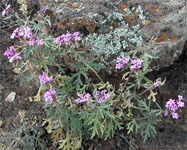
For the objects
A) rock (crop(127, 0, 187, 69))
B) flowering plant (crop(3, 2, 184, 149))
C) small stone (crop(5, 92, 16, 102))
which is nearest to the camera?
flowering plant (crop(3, 2, 184, 149))

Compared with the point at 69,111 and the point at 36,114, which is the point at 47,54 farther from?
the point at 36,114

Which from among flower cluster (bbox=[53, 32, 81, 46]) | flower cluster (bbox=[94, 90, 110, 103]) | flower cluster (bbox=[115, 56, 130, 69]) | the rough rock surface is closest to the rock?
the rough rock surface

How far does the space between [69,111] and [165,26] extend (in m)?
1.37

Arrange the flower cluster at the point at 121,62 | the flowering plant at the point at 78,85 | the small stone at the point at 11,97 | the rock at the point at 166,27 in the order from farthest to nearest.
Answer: the small stone at the point at 11,97, the rock at the point at 166,27, the flower cluster at the point at 121,62, the flowering plant at the point at 78,85

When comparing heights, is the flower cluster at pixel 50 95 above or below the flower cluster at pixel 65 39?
below

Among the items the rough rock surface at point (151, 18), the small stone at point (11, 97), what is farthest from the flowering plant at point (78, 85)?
the small stone at point (11, 97)

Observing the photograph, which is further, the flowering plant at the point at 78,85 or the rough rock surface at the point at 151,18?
the rough rock surface at the point at 151,18

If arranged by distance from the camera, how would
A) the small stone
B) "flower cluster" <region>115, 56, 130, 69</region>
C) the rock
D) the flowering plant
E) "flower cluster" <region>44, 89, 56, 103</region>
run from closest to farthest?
"flower cluster" <region>44, 89, 56, 103</region> → the flowering plant → "flower cluster" <region>115, 56, 130, 69</region> → the rock → the small stone

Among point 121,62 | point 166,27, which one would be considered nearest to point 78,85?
point 121,62

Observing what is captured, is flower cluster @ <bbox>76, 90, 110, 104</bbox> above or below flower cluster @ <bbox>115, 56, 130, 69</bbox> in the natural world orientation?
below

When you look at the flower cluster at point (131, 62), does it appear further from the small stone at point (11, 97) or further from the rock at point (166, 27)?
the small stone at point (11, 97)

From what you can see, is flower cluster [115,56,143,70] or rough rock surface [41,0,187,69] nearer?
flower cluster [115,56,143,70]

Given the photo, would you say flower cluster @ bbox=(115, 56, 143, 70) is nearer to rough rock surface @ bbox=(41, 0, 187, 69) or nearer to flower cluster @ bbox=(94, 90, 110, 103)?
flower cluster @ bbox=(94, 90, 110, 103)

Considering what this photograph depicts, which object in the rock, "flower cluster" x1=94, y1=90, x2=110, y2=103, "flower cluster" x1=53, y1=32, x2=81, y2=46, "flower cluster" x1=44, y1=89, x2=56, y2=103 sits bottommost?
"flower cluster" x1=94, y1=90, x2=110, y2=103
